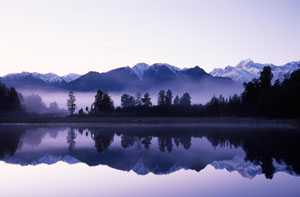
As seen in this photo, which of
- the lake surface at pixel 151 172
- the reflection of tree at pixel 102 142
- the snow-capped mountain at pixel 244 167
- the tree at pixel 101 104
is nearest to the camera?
the lake surface at pixel 151 172

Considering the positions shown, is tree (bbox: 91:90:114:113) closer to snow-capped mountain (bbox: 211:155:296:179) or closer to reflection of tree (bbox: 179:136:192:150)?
reflection of tree (bbox: 179:136:192:150)

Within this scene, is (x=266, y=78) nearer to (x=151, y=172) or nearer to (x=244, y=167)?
(x=244, y=167)

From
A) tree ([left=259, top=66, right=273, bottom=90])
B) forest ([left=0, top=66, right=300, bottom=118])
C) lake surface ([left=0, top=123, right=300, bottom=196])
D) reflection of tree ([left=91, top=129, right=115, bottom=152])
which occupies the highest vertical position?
tree ([left=259, top=66, right=273, bottom=90])

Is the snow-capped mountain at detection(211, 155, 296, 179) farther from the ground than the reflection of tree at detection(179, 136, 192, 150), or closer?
farther from the ground

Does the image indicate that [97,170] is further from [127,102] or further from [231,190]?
[127,102]

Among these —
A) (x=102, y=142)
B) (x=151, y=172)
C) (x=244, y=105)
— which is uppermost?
(x=244, y=105)

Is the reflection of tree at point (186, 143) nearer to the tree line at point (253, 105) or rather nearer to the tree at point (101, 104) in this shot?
the tree line at point (253, 105)

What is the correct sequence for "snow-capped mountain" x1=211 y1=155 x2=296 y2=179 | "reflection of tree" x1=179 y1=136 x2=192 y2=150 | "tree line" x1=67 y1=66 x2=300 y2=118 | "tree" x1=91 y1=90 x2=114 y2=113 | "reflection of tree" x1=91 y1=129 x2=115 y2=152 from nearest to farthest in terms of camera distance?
"snow-capped mountain" x1=211 y1=155 x2=296 y2=179 < "reflection of tree" x1=91 y1=129 x2=115 y2=152 < "reflection of tree" x1=179 y1=136 x2=192 y2=150 < "tree line" x1=67 y1=66 x2=300 y2=118 < "tree" x1=91 y1=90 x2=114 y2=113

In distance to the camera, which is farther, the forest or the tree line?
the forest

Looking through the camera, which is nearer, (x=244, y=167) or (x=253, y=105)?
(x=244, y=167)

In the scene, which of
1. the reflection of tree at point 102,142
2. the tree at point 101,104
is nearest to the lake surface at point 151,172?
the reflection of tree at point 102,142

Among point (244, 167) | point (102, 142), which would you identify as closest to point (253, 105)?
point (102, 142)

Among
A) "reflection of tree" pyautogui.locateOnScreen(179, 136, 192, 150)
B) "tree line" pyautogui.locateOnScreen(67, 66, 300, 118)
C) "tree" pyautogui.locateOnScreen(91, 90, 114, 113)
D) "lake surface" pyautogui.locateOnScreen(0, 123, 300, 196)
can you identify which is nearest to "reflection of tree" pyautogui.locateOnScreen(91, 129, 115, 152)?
"lake surface" pyautogui.locateOnScreen(0, 123, 300, 196)

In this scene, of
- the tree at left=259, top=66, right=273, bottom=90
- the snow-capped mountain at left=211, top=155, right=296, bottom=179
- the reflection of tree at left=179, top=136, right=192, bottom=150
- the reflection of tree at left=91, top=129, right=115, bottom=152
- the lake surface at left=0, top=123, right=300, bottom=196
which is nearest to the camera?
the lake surface at left=0, top=123, right=300, bottom=196
